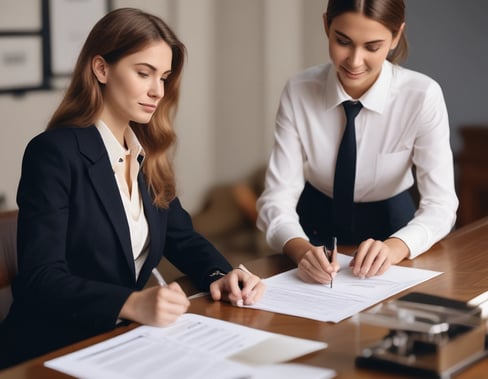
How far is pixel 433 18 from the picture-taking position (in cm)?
544

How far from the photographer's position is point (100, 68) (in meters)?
Answer: 2.02

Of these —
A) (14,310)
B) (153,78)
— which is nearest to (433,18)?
(153,78)

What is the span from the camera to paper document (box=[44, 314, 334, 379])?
1370 millimetres

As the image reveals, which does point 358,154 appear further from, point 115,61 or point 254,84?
point 254,84

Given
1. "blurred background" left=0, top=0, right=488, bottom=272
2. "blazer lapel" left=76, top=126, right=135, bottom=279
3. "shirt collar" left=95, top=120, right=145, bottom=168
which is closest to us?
"blazer lapel" left=76, top=126, right=135, bottom=279

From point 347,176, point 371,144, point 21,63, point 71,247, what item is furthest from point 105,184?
point 21,63

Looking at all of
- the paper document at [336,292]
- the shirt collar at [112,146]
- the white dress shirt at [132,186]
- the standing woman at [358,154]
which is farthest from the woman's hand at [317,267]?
the shirt collar at [112,146]

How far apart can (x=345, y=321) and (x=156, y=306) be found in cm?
38

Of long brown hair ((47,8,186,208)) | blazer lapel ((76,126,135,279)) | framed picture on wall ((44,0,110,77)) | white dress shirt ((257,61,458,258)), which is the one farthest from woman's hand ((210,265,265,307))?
framed picture on wall ((44,0,110,77))

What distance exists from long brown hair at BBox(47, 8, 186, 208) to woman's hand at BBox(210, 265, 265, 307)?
1.22ft

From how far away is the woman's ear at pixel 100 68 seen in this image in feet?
6.59

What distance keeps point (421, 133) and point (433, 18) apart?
3225 millimetres

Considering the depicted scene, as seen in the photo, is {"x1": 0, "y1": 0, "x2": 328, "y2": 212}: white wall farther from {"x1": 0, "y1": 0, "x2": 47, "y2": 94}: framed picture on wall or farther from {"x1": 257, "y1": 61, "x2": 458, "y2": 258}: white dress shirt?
{"x1": 257, "y1": 61, "x2": 458, "y2": 258}: white dress shirt

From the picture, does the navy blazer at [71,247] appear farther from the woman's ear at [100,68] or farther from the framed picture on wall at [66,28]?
the framed picture on wall at [66,28]
